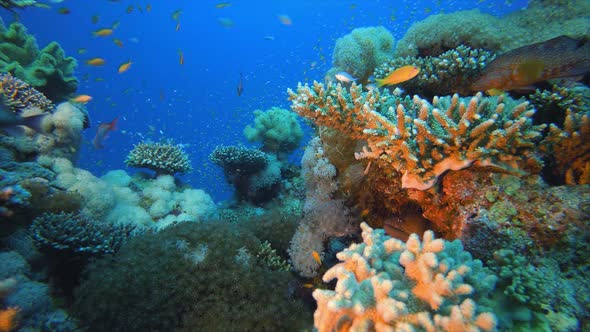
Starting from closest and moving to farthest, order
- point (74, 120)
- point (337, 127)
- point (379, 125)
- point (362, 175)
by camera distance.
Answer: point (379, 125) < point (362, 175) < point (337, 127) < point (74, 120)

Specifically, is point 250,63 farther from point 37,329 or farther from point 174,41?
point 37,329

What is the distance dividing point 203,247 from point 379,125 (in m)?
2.89

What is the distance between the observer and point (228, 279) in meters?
3.52

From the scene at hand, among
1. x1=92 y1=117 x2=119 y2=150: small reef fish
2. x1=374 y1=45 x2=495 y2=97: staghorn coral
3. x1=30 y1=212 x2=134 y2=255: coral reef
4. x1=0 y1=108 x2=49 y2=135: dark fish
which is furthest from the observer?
x1=92 y1=117 x2=119 y2=150: small reef fish

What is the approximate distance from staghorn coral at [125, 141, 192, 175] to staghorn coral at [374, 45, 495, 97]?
6442 millimetres

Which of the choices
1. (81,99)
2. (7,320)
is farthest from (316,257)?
(81,99)

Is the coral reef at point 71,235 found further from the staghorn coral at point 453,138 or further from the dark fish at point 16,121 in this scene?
the staghorn coral at point 453,138

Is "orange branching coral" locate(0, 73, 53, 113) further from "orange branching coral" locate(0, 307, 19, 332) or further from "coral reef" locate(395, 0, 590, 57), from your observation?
"coral reef" locate(395, 0, 590, 57)

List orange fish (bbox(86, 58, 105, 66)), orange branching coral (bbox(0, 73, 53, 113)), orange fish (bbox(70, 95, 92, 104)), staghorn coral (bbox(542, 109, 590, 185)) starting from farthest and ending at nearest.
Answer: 1. orange fish (bbox(86, 58, 105, 66))
2. orange fish (bbox(70, 95, 92, 104))
3. orange branching coral (bbox(0, 73, 53, 113))
4. staghorn coral (bbox(542, 109, 590, 185))

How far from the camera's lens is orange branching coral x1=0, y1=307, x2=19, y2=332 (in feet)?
9.10

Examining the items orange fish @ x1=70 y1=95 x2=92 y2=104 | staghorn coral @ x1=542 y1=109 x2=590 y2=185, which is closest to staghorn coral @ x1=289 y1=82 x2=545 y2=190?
staghorn coral @ x1=542 y1=109 x2=590 y2=185

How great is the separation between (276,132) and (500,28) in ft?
22.0

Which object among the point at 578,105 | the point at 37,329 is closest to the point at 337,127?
the point at 578,105

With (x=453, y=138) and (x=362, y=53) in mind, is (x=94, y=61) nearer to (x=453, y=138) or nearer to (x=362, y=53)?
(x=362, y=53)
